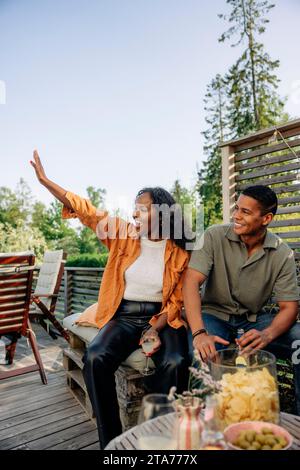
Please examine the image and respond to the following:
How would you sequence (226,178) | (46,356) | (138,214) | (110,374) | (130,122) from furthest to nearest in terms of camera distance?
(130,122), (46,356), (226,178), (138,214), (110,374)

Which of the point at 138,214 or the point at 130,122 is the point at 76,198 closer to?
the point at 138,214

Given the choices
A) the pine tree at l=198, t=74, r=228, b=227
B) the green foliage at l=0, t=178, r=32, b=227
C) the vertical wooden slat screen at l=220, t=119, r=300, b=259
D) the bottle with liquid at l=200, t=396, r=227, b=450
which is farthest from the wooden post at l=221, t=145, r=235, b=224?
the green foliage at l=0, t=178, r=32, b=227

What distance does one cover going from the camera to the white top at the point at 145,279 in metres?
2.08

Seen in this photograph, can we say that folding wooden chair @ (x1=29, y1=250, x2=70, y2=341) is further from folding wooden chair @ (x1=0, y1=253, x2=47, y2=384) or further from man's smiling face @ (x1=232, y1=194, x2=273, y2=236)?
man's smiling face @ (x1=232, y1=194, x2=273, y2=236)

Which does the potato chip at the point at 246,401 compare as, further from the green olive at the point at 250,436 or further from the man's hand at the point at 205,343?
the man's hand at the point at 205,343

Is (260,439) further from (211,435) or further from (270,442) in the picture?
(211,435)

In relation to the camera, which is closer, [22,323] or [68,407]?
[68,407]

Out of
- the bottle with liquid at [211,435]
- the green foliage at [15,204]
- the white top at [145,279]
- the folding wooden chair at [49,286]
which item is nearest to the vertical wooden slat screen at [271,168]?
the white top at [145,279]

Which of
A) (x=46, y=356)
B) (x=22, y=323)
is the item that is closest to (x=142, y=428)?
(x=22, y=323)

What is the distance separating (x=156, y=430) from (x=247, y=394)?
324 mm

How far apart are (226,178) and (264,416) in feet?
8.36

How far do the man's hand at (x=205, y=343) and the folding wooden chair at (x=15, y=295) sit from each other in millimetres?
1550

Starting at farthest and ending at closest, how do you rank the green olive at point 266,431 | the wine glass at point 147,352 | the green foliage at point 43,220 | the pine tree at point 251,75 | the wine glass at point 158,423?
the green foliage at point 43,220 < the pine tree at point 251,75 < the wine glass at point 147,352 < the green olive at point 266,431 < the wine glass at point 158,423

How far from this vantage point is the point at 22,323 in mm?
2816
